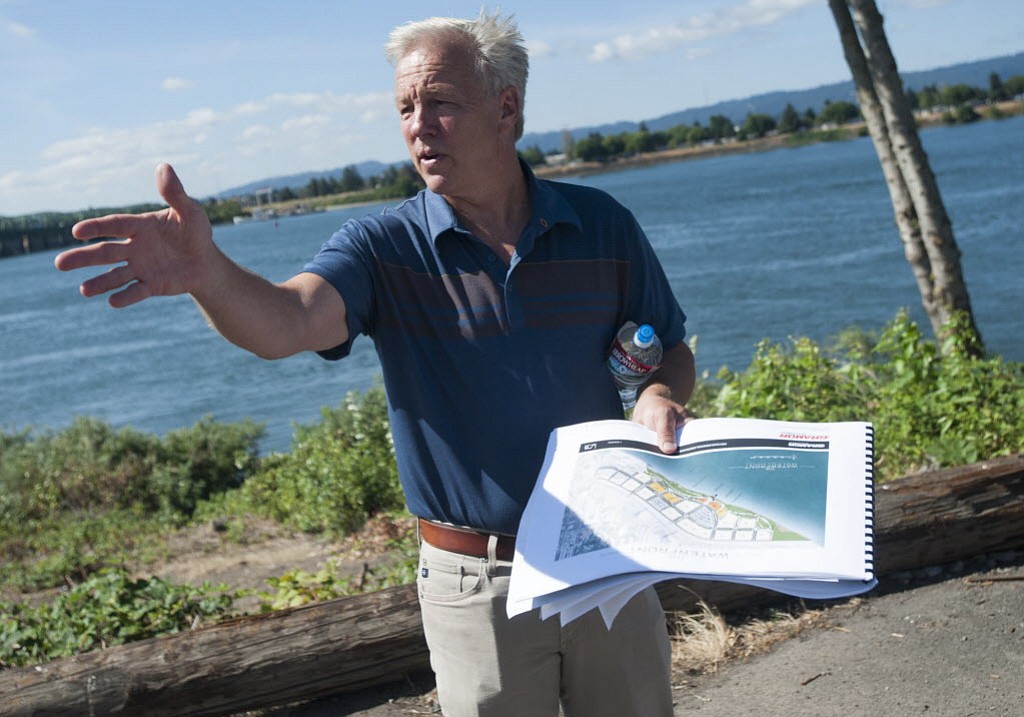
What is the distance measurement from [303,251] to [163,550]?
200 feet

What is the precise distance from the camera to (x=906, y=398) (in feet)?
20.5

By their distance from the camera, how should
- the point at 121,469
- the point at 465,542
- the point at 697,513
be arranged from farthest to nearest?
the point at 121,469 → the point at 465,542 → the point at 697,513

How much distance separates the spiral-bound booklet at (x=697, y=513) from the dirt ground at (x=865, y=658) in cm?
197

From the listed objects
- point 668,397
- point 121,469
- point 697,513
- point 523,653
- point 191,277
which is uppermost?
point 191,277

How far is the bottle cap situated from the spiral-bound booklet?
0.22m

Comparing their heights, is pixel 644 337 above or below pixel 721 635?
above

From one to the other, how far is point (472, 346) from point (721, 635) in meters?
2.38

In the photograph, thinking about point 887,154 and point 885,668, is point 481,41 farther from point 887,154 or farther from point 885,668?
point 887,154

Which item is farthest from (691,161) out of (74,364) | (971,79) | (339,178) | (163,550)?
(163,550)

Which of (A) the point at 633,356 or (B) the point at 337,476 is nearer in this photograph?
(A) the point at 633,356

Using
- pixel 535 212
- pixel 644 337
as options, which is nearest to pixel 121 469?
pixel 535 212

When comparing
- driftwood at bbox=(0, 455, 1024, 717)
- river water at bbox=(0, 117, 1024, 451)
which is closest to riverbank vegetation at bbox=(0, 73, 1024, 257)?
river water at bbox=(0, 117, 1024, 451)

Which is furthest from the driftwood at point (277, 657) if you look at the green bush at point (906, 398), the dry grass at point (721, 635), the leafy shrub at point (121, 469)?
the leafy shrub at point (121, 469)

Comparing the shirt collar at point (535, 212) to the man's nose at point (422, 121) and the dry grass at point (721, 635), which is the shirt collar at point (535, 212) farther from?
the dry grass at point (721, 635)
